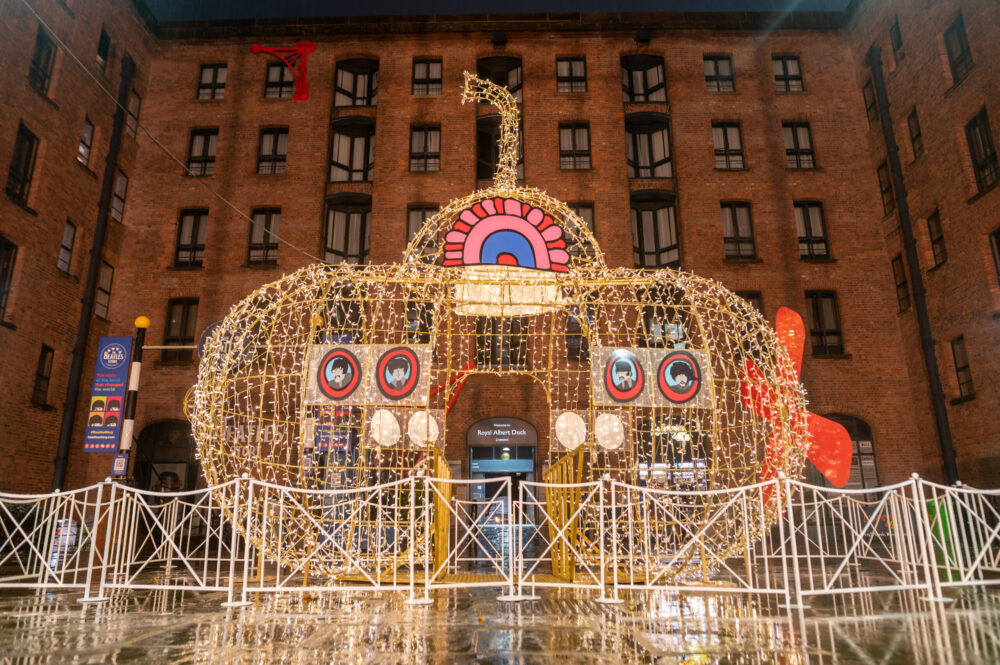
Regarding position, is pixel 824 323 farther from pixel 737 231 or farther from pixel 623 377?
pixel 623 377

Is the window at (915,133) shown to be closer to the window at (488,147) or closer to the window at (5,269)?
the window at (488,147)

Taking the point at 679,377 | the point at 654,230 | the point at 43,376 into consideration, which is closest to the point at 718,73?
the point at 654,230

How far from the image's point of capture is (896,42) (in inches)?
760

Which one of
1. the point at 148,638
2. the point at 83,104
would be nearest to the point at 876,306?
the point at 148,638

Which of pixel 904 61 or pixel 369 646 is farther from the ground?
pixel 904 61

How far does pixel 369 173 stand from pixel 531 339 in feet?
25.8

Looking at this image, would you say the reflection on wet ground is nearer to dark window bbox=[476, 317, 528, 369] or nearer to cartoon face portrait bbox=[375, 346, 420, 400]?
cartoon face portrait bbox=[375, 346, 420, 400]

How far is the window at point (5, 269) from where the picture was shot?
15133 millimetres

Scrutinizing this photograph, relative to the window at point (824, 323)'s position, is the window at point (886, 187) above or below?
above

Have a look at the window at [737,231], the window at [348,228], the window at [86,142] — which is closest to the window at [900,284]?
the window at [737,231]

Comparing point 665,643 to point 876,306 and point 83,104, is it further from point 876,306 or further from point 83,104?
point 83,104

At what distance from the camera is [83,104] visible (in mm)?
18078

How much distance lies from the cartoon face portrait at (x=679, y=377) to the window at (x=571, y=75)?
15.4 metres

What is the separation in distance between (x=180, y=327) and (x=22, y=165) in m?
5.57
